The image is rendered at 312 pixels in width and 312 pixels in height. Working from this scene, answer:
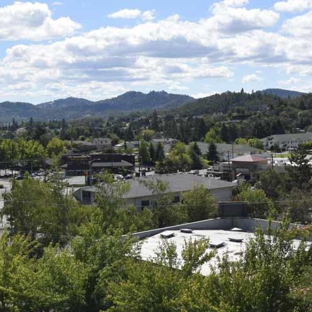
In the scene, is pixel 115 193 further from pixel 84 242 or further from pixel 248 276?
pixel 248 276

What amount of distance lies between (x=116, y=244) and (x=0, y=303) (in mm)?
3659

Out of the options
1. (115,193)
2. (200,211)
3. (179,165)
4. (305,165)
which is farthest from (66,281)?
(179,165)

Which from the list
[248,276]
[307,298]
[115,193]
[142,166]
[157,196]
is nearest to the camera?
[307,298]

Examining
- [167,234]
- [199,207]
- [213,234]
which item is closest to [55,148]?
[199,207]

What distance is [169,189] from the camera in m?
43.3

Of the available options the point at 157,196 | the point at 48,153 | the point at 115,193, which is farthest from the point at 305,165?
the point at 48,153

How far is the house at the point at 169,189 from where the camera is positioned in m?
43.2

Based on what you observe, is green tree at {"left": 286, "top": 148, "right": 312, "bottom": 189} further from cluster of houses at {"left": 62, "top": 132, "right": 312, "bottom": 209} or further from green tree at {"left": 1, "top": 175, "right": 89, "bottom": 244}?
green tree at {"left": 1, "top": 175, "right": 89, "bottom": 244}

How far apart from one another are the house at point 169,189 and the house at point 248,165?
2719 cm

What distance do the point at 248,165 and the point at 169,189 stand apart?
37.2 m

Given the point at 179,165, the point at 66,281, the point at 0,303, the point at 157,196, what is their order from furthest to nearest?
the point at 179,165 < the point at 157,196 < the point at 0,303 < the point at 66,281

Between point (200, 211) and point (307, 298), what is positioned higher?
point (307, 298)

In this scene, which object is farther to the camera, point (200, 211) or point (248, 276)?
point (200, 211)

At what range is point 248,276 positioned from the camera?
12.3 metres
